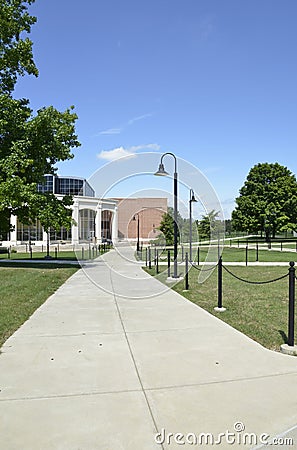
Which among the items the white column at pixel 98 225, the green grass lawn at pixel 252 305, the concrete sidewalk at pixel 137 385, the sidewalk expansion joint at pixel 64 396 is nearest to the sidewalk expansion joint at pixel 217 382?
the concrete sidewalk at pixel 137 385

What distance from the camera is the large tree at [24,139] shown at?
707 inches

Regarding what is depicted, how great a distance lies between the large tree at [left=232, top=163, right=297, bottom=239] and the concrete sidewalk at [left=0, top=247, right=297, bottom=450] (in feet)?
148

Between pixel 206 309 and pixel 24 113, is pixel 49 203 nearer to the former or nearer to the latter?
pixel 24 113

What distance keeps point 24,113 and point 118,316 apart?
14.3 metres

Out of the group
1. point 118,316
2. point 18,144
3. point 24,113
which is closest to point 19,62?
point 24,113

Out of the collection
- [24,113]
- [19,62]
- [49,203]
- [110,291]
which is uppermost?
[19,62]

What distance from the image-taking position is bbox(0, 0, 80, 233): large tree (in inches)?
707

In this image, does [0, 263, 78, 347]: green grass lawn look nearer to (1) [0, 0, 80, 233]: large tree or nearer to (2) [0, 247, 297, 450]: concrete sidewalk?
(2) [0, 247, 297, 450]: concrete sidewalk

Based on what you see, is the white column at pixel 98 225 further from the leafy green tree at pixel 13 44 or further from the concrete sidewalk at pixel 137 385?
the concrete sidewalk at pixel 137 385

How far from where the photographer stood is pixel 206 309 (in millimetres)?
8805

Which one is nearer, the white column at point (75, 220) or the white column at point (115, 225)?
the white column at point (75, 220)

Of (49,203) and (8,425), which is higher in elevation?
(49,203)

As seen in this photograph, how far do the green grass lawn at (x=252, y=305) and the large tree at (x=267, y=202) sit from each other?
38.1 metres

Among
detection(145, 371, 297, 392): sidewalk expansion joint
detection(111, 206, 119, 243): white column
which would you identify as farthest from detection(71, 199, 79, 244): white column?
detection(145, 371, 297, 392): sidewalk expansion joint
